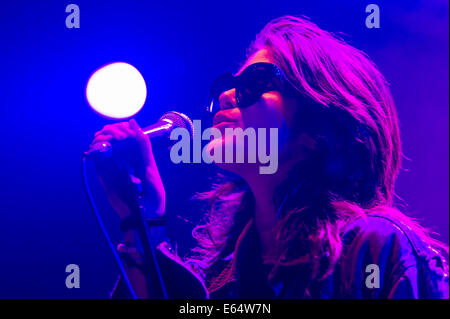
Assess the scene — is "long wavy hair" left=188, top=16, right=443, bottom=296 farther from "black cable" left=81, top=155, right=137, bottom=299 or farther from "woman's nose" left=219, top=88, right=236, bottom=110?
"black cable" left=81, top=155, right=137, bottom=299

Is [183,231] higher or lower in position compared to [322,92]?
lower

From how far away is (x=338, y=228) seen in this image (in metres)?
1.39

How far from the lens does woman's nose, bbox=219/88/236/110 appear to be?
1545 millimetres

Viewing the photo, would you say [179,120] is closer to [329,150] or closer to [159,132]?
[159,132]

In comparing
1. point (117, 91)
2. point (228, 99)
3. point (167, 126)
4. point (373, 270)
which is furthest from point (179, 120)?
point (373, 270)

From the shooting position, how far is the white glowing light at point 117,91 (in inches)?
68.0

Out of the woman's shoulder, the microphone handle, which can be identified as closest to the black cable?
the microphone handle

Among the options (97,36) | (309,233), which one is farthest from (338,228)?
(97,36)

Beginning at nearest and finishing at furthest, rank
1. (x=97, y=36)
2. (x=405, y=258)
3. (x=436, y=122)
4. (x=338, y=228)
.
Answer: (x=405, y=258)
(x=338, y=228)
(x=436, y=122)
(x=97, y=36)

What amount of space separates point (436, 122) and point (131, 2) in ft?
4.41

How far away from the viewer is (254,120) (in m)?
1.51

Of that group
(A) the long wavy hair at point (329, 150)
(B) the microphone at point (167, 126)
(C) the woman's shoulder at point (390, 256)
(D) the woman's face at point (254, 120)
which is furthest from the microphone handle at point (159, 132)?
(C) the woman's shoulder at point (390, 256)

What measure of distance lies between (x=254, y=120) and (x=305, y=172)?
26 cm

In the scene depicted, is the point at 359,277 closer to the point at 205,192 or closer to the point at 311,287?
the point at 311,287
